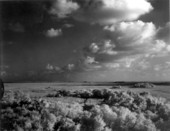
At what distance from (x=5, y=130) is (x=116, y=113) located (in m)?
4.28

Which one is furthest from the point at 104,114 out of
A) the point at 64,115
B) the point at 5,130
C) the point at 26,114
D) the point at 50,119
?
the point at 5,130

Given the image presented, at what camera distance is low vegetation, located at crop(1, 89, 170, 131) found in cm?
835

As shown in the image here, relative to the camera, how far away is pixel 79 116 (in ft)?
29.0

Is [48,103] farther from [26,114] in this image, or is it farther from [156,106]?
[156,106]

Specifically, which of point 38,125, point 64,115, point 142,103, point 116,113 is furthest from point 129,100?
point 38,125

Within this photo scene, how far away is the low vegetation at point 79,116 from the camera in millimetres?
8352

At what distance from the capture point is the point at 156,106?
9969mm

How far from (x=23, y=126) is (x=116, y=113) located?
144 inches

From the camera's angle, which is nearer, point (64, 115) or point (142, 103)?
point (64, 115)

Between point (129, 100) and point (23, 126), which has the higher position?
point (129, 100)

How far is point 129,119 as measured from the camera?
8.85m

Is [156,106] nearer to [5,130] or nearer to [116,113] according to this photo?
[116,113]

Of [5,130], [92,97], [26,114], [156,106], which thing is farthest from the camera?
[92,97]

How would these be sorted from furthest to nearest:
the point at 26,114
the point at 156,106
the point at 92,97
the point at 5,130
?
the point at 92,97, the point at 156,106, the point at 26,114, the point at 5,130
